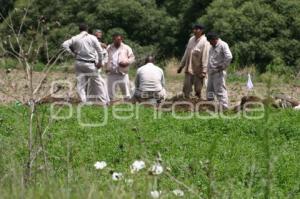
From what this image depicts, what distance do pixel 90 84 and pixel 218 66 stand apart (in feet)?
7.37

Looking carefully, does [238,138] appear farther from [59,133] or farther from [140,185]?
[140,185]

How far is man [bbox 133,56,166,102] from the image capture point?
13.0 meters

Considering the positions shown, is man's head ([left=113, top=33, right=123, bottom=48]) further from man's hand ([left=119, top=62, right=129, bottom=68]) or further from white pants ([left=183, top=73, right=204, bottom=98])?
white pants ([left=183, top=73, right=204, bottom=98])

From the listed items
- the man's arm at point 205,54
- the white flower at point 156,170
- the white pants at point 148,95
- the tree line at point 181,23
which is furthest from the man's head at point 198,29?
the white flower at point 156,170

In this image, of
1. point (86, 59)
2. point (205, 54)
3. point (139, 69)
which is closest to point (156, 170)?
point (86, 59)

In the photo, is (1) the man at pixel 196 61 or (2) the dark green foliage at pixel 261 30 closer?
(1) the man at pixel 196 61

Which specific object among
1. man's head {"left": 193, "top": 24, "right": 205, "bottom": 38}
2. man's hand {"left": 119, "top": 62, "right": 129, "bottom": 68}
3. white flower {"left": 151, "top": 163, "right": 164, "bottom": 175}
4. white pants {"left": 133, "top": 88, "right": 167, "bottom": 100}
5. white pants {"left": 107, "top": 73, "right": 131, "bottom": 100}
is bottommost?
white pants {"left": 133, "top": 88, "right": 167, "bottom": 100}

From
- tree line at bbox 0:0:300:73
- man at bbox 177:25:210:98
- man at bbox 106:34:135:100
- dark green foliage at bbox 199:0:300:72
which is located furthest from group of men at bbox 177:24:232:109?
dark green foliage at bbox 199:0:300:72

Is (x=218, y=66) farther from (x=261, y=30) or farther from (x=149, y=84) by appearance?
(x=261, y=30)

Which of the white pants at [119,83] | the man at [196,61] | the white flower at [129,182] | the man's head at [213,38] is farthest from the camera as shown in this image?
the white pants at [119,83]

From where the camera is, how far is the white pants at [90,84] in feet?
42.1

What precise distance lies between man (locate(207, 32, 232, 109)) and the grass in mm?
1767

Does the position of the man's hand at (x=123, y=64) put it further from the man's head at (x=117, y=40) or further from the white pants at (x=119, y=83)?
the man's head at (x=117, y=40)

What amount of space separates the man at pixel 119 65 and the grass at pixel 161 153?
208cm
